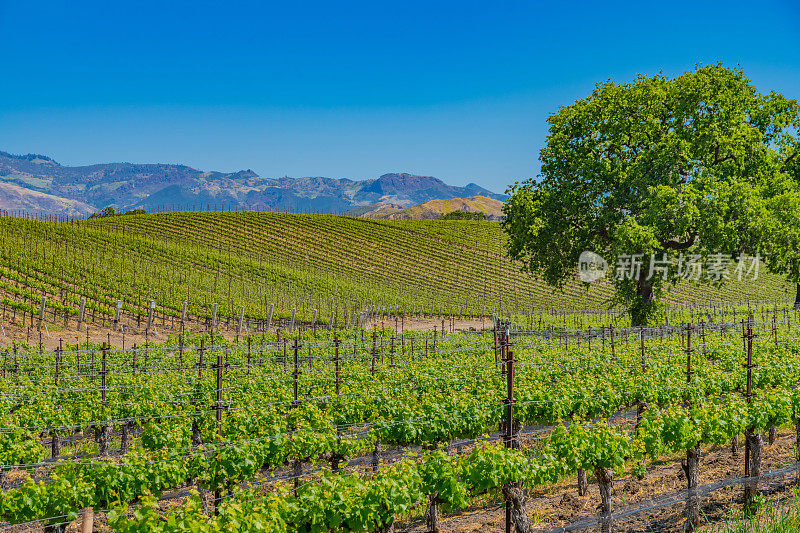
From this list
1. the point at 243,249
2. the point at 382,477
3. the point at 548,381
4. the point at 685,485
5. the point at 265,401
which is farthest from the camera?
the point at 243,249

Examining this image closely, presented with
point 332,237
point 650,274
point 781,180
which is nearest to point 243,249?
point 332,237

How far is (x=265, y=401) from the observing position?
1202 centimetres

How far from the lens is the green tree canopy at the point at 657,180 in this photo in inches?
903

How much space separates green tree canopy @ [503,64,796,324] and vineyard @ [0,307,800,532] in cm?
720

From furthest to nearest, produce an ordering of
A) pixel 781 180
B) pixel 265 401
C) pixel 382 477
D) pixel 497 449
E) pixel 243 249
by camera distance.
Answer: pixel 243 249 < pixel 781 180 < pixel 265 401 < pixel 497 449 < pixel 382 477

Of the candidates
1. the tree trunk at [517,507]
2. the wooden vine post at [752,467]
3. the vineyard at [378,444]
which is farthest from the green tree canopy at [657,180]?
the tree trunk at [517,507]

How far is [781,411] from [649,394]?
2.90m

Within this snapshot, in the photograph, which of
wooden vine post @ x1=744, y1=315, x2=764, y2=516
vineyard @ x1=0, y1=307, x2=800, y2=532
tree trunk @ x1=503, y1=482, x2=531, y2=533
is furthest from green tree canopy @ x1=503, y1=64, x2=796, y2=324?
tree trunk @ x1=503, y1=482, x2=531, y2=533

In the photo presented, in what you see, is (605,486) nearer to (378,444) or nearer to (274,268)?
(378,444)

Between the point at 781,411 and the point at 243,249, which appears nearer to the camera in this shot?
the point at 781,411

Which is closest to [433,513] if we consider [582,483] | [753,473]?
[582,483]

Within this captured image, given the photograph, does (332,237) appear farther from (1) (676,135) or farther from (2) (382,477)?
(2) (382,477)

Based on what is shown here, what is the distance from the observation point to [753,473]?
871cm

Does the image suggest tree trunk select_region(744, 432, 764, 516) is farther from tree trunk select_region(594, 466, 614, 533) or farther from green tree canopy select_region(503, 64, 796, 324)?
green tree canopy select_region(503, 64, 796, 324)
